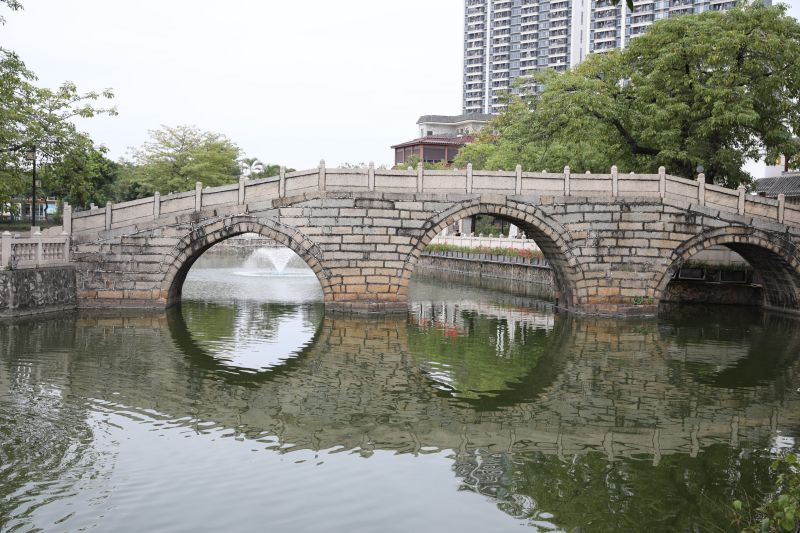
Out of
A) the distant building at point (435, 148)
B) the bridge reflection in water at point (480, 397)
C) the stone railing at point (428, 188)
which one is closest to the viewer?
the bridge reflection in water at point (480, 397)

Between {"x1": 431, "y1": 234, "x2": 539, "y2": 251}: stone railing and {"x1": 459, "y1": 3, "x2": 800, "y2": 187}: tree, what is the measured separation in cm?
825

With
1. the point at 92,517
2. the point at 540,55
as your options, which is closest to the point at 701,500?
the point at 92,517

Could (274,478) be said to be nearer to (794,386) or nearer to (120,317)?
(794,386)

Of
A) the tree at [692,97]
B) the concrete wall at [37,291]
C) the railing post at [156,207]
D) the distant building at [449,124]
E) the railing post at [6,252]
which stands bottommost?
the concrete wall at [37,291]

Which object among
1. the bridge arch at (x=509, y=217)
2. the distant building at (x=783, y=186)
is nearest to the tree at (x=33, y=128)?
the bridge arch at (x=509, y=217)

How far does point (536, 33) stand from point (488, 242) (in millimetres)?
56670

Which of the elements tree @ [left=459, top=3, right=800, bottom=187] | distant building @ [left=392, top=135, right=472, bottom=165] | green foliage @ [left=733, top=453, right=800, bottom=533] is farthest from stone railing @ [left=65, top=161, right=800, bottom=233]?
distant building @ [left=392, top=135, right=472, bottom=165]

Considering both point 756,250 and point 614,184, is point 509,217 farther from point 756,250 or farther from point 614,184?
point 756,250

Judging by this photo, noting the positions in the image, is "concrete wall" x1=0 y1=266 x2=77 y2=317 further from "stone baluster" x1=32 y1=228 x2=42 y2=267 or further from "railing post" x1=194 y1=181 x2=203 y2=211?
"railing post" x1=194 y1=181 x2=203 y2=211

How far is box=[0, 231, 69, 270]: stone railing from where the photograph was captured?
18828mm

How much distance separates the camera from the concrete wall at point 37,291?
18.9 m

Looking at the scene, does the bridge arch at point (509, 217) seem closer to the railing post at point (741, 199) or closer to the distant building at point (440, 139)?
the railing post at point (741, 199)

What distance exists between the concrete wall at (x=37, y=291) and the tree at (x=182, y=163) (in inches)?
991

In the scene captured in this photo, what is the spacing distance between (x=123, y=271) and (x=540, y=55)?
75398mm
